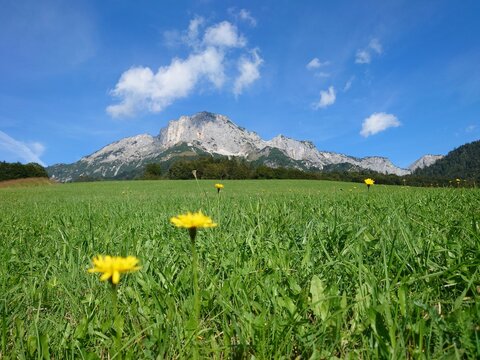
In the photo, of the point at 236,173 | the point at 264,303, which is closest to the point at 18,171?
the point at 236,173

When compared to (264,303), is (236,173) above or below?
above

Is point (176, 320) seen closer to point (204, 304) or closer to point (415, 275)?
point (204, 304)

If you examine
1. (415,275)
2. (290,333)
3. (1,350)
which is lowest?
(1,350)

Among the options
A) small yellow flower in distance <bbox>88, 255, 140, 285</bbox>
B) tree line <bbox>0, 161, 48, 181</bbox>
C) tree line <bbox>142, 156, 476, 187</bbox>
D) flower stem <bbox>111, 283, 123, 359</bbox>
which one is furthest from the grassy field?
tree line <bbox>0, 161, 48, 181</bbox>

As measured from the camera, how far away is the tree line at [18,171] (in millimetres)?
104213

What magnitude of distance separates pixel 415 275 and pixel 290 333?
847 mm

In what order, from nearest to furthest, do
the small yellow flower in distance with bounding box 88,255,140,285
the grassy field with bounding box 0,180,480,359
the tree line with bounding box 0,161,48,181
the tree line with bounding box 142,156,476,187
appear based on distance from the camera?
the small yellow flower in distance with bounding box 88,255,140,285 < the grassy field with bounding box 0,180,480,359 < the tree line with bounding box 0,161,48,181 < the tree line with bounding box 142,156,476,187

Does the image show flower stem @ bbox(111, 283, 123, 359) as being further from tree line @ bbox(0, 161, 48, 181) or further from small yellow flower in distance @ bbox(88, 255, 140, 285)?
tree line @ bbox(0, 161, 48, 181)

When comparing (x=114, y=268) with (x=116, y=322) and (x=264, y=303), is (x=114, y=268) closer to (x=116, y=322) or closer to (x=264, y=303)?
(x=116, y=322)

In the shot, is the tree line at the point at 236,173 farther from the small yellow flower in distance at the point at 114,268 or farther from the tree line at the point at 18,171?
the small yellow flower in distance at the point at 114,268

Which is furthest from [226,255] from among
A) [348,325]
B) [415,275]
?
[415,275]

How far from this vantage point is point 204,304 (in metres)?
1.85

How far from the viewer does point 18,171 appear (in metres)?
109

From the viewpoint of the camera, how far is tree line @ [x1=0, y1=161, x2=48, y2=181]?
104213 mm
